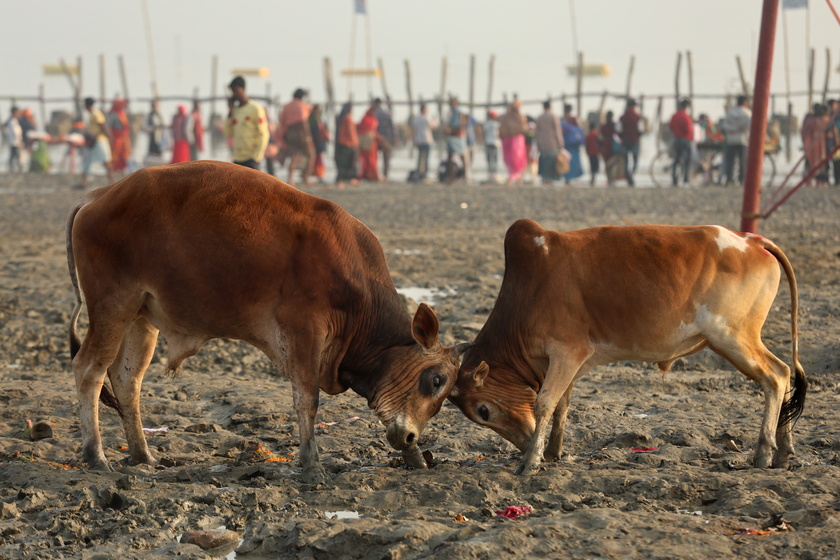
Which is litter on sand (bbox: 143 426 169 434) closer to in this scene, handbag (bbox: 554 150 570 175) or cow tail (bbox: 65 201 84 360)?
cow tail (bbox: 65 201 84 360)

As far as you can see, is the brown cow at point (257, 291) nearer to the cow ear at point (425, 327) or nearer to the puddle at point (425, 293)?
the cow ear at point (425, 327)

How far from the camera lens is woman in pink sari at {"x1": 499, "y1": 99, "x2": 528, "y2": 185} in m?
23.3

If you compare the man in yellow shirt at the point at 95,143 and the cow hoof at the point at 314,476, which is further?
the man in yellow shirt at the point at 95,143

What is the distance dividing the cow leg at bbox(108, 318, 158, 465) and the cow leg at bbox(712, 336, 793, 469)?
2841 mm

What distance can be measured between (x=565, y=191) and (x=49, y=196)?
995 centimetres

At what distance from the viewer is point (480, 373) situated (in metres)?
5.02

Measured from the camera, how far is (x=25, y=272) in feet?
33.8

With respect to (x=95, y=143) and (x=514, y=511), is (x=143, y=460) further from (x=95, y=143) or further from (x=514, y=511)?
(x=95, y=143)

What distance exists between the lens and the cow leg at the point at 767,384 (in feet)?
15.8

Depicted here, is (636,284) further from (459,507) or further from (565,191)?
(565,191)

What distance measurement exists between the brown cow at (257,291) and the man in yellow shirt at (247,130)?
6.79m

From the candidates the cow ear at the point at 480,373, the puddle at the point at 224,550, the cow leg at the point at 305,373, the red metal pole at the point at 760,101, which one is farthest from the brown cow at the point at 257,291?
the red metal pole at the point at 760,101

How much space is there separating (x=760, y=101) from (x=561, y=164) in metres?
14.9

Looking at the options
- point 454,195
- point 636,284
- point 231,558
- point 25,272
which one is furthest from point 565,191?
point 231,558
